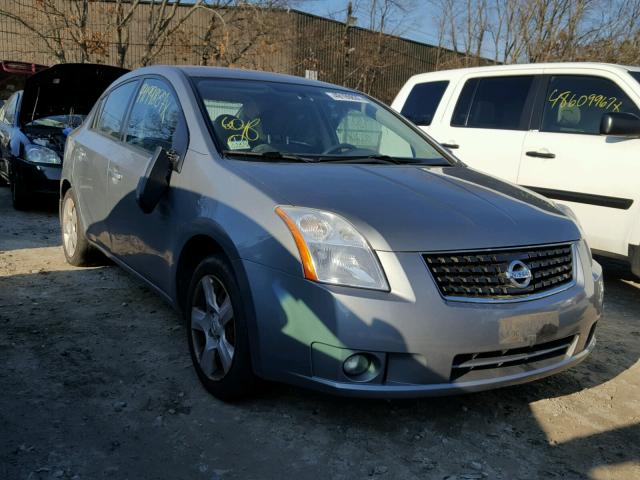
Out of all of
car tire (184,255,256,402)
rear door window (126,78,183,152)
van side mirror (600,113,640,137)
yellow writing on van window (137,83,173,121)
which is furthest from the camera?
van side mirror (600,113,640,137)

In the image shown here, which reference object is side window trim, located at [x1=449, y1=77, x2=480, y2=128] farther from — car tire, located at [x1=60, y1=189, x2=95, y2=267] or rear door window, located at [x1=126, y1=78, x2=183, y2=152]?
car tire, located at [x1=60, y1=189, x2=95, y2=267]

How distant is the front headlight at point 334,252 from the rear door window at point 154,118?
115cm

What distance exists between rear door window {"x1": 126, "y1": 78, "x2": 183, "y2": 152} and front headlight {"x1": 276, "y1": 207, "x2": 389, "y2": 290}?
115 centimetres

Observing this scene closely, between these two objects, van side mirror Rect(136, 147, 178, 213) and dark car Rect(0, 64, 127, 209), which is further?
dark car Rect(0, 64, 127, 209)

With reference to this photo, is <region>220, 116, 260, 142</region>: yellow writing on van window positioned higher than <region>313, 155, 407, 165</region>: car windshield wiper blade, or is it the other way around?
<region>220, 116, 260, 142</region>: yellow writing on van window

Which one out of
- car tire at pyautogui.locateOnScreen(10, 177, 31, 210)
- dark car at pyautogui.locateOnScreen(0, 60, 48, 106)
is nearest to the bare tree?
dark car at pyautogui.locateOnScreen(0, 60, 48, 106)

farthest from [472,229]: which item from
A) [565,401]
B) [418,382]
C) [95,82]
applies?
[95,82]

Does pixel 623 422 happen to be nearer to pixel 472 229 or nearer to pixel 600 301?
pixel 600 301

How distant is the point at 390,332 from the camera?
2.34m

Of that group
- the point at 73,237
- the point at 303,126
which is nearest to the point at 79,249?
the point at 73,237

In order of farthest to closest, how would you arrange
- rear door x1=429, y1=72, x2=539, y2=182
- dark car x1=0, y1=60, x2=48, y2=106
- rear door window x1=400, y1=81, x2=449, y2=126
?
dark car x1=0, y1=60, x2=48, y2=106 → rear door window x1=400, y1=81, x2=449, y2=126 → rear door x1=429, y1=72, x2=539, y2=182

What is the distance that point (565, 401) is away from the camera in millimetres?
3068

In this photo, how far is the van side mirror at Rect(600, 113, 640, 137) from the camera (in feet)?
15.0

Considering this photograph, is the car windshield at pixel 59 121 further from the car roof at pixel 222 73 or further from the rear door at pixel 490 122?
the rear door at pixel 490 122
